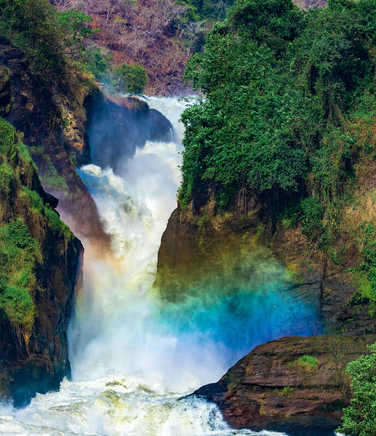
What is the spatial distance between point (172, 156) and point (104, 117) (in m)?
3.68

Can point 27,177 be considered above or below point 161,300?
above

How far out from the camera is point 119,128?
1186 inches

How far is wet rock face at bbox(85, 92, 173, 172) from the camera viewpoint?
93.1 feet

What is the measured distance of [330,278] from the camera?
18.6 m

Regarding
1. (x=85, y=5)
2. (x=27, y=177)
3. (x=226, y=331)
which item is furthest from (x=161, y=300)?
(x=85, y=5)

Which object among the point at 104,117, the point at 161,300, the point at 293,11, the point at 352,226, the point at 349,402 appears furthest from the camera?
the point at 104,117

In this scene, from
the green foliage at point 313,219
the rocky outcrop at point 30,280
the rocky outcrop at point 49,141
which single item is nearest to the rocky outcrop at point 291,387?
the green foliage at point 313,219

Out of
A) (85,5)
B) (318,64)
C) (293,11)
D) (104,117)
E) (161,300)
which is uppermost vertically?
(85,5)

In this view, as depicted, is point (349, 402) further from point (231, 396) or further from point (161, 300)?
point (161, 300)

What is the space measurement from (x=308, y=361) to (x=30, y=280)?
6979 mm

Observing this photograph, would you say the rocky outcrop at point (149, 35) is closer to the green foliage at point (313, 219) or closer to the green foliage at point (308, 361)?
the green foliage at point (313, 219)

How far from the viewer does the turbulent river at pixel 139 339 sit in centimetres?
1503

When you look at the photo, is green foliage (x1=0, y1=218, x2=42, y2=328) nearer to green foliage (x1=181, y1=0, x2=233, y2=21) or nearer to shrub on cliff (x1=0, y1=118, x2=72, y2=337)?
shrub on cliff (x1=0, y1=118, x2=72, y2=337)

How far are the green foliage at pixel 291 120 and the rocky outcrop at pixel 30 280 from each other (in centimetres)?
453
